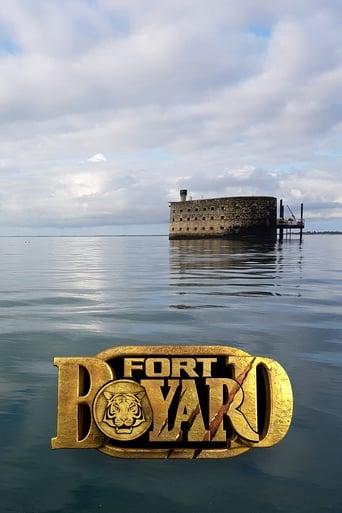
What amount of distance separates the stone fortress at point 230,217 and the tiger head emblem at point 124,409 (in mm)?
59525

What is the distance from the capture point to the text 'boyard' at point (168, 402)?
2992mm

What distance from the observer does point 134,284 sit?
15625 mm

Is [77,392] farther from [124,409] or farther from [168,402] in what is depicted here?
[168,402]

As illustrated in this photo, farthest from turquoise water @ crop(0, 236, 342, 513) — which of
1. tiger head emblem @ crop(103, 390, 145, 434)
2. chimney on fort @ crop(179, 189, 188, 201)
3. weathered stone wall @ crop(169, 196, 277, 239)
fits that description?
chimney on fort @ crop(179, 189, 188, 201)

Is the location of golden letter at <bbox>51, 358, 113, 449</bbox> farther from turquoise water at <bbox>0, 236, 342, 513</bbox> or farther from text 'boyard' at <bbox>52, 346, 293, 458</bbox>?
turquoise water at <bbox>0, 236, 342, 513</bbox>

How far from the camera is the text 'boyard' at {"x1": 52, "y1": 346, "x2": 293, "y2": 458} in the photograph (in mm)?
2992

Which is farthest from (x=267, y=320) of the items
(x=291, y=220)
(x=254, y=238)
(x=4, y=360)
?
(x=291, y=220)

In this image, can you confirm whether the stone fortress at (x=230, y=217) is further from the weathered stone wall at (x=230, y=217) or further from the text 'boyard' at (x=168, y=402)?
the text 'boyard' at (x=168, y=402)

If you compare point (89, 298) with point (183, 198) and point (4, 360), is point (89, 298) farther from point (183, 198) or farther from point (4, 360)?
point (183, 198)

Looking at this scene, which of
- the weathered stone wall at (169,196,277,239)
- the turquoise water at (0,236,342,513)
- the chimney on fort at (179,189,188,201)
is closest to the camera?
the turquoise water at (0,236,342,513)

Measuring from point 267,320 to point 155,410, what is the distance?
6182mm

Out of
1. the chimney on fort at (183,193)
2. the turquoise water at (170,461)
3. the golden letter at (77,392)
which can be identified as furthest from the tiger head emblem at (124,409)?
the chimney on fort at (183,193)

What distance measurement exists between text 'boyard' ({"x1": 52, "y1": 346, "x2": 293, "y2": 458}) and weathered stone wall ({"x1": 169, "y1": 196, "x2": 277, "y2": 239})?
59301 mm

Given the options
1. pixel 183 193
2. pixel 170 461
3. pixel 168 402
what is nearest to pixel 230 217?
pixel 183 193
